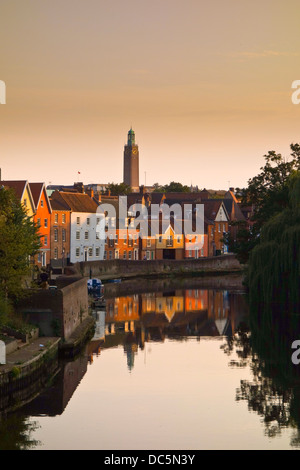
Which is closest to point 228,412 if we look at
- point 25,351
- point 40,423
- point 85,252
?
point 40,423

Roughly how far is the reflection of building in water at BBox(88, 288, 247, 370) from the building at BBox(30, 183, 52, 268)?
1104 cm

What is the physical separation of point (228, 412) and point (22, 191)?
4288 cm

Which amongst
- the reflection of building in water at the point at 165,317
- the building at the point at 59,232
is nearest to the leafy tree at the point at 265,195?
the reflection of building in water at the point at 165,317

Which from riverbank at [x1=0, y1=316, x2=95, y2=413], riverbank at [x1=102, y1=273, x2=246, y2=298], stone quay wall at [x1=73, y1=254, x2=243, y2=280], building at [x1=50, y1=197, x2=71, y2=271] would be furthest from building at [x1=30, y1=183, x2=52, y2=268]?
riverbank at [x1=0, y1=316, x2=95, y2=413]

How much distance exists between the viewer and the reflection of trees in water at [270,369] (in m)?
28.7

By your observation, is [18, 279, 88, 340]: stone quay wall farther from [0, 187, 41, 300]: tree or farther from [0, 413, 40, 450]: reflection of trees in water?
[0, 413, 40, 450]: reflection of trees in water

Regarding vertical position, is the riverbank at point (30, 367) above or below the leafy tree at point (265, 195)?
Answer: below

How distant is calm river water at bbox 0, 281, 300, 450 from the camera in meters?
25.7

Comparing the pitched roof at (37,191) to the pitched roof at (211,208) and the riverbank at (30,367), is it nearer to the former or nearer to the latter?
the pitched roof at (211,208)

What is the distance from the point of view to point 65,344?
3759 centimetres

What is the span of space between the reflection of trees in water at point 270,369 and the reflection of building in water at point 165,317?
99.3 inches

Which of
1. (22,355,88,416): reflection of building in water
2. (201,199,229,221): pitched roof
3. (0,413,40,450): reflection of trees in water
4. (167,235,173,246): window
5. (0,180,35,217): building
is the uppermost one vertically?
(201,199,229,221): pitched roof
